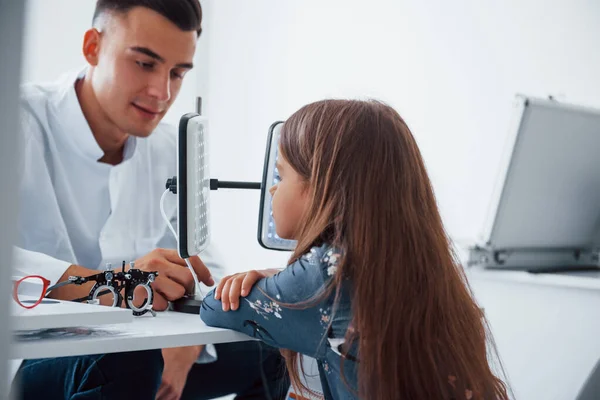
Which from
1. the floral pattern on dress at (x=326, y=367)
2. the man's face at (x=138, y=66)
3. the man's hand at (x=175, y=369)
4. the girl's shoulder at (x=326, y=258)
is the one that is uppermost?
the man's face at (x=138, y=66)

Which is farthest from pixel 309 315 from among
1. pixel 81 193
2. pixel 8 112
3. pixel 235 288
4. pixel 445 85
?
pixel 445 85

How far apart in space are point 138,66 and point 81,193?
1.19 ft

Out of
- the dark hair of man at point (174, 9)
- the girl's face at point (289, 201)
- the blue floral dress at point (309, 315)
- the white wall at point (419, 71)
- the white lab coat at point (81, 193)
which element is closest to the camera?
the blue floral dress at point (309, 315)

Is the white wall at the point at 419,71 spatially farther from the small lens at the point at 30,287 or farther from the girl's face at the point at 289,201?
the small lens at the point at 30,287

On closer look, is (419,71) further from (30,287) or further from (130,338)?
(130,338)

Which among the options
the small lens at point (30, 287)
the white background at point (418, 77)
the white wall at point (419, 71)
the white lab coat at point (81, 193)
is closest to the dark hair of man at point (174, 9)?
the white lab coat at point (81, 193)

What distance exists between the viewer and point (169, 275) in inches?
42.6

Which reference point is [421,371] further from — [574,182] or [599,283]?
[574,182]

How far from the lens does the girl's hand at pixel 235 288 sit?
883 mm

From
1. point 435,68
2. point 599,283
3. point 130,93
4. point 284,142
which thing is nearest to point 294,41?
point 435,68

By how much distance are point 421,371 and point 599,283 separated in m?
0.77

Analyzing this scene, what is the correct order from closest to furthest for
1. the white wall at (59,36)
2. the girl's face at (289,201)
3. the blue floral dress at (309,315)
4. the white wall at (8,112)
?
the white wall at (8,112), the blue floral dress at (309,315), the girl's face at (289,201), the white wall at (59,36)

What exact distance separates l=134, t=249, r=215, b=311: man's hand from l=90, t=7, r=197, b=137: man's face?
0.72 metres

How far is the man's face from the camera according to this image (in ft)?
5.55
